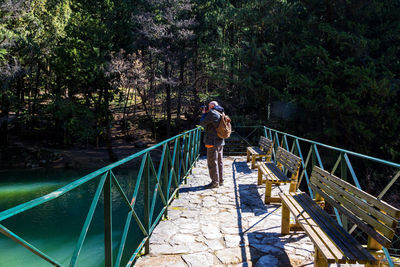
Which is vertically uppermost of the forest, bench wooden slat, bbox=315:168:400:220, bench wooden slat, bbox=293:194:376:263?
the forest

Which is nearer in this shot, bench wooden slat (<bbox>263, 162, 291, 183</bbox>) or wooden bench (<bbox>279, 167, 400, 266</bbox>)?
wooden bench (<bbox>279, 167, 400, 266</bbox>)

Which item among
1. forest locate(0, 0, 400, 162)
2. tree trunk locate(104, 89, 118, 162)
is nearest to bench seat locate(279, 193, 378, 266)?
forest locate(0, 0, 400, 162)

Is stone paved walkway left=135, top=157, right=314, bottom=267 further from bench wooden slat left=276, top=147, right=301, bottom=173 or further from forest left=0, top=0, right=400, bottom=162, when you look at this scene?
forest left=0, top=0, right=400, bottom=162

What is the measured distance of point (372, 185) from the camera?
529 inches

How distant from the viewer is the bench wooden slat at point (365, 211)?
1959mm

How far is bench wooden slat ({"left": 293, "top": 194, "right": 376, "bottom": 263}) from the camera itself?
2049 mm

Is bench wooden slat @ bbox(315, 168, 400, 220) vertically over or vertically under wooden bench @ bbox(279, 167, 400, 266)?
over

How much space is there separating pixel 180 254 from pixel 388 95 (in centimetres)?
1254

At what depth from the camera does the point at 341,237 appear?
2375mm

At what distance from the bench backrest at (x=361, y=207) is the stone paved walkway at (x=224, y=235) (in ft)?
2.29

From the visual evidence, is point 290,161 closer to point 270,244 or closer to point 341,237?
point 270,244

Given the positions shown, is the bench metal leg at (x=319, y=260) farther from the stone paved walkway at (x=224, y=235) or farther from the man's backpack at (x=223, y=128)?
the man's backpack at (x=223, y=128)

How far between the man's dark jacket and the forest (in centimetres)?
869

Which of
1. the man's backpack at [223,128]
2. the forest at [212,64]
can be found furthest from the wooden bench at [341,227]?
the forest at [212,64]
